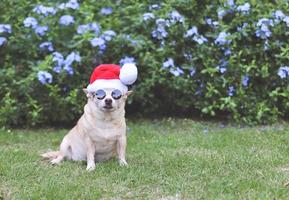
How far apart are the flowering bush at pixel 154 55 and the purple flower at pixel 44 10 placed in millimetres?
13

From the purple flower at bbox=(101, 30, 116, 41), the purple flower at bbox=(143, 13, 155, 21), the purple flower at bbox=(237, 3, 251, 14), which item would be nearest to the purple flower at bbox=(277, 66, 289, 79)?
the purple flower at bbox=(237, 3, 251, 14)

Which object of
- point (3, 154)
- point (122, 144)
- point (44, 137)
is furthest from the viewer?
point (44, 137)

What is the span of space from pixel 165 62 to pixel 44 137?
157 centimetres

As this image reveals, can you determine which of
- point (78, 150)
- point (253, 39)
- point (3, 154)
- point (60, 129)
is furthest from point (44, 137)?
point (253, 39)

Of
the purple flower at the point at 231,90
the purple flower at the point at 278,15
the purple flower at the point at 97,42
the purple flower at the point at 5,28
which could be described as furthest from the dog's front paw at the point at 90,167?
the purple flower at the point at 278,15

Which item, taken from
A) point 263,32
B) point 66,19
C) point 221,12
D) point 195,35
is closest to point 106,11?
point 66,19

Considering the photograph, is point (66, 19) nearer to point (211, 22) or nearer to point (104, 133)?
point (211, 22)

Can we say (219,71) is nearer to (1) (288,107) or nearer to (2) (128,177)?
(1) (288,107)

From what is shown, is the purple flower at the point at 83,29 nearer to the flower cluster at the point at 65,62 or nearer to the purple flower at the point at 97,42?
the purple flower at the point at 97,42

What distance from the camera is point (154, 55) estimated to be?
6.77m

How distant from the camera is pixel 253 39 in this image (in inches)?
270

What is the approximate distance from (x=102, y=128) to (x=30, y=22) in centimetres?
224

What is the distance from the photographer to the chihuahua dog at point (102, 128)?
4.79 metres

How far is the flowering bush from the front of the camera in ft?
21.7
